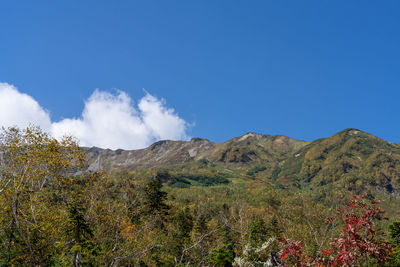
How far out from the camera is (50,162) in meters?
17.7

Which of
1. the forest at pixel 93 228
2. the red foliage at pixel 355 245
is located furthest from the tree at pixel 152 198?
the red foliage at pixel 355 245

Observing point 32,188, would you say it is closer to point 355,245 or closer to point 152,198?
point 355,245

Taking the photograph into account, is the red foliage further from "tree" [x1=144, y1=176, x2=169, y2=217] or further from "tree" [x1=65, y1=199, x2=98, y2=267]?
"tree" [x1=144, y1=176, x2=169, y2=217]

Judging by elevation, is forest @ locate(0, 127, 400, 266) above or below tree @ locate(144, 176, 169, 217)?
below

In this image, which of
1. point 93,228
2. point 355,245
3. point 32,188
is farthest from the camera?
point 93,228

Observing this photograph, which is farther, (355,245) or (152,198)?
(152,198)

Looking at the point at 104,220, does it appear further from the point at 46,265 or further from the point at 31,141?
the point at 31,141

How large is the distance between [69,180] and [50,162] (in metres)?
2.67

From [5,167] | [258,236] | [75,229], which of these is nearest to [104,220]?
[75,229]

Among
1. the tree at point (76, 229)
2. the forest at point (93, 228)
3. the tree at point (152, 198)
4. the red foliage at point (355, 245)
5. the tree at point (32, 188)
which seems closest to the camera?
the red foliage at point (355, 245)

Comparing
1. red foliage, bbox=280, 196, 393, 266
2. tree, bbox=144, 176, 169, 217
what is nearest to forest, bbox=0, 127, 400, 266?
red foliage, bbox=280, 196, 393, 266

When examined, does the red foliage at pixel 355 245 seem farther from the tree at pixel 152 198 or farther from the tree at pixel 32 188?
the tree at pixel 152 198

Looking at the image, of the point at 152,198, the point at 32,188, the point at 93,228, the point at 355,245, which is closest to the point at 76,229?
the point at 93,228

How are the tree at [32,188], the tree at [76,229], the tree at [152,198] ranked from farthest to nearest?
the tree at [152,198] < the tree at [76,229] < the tree at [32,188]
